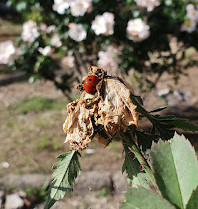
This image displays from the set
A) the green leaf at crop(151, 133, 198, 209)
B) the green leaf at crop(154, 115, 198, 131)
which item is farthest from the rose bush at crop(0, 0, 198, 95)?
the green leaf at crop(151, 133, 198, 209)

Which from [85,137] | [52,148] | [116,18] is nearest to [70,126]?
[85,137]

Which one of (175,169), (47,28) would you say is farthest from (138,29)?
(175,169)

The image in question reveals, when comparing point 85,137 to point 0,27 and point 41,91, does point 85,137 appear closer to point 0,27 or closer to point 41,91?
point 41,91

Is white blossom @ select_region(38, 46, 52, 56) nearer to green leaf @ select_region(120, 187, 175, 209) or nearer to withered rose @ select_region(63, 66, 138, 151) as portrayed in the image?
withered rose @ select_region(63, 66, 138, 151)

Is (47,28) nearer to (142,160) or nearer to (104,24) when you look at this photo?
(104,24)

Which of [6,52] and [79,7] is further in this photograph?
[6,52]

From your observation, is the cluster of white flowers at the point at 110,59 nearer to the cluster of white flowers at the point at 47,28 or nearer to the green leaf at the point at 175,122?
the cluster of white flowers at the point at 47,28
